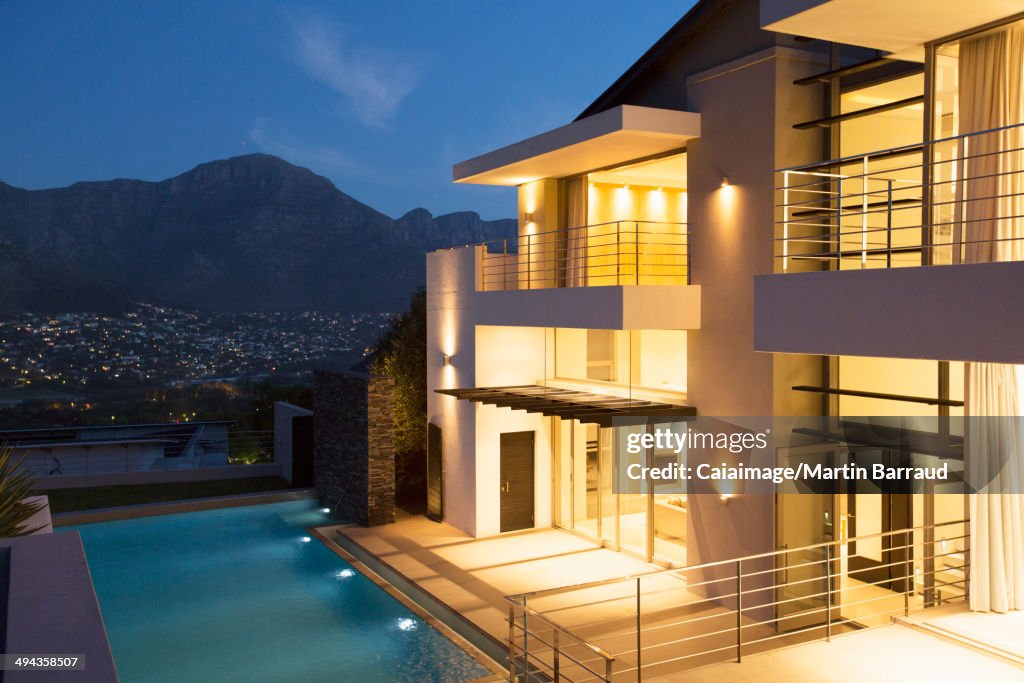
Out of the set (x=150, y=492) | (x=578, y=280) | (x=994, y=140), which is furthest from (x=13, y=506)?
(x=150, y=492)

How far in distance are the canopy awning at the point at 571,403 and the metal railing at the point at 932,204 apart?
2890 millimetres

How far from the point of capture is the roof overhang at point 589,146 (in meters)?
11.4

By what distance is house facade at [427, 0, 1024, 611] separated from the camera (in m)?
7.00

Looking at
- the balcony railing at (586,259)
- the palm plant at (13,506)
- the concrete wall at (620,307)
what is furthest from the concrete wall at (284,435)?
the palm plant at (13,506)

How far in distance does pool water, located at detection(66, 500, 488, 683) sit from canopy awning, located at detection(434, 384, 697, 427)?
11.2ft

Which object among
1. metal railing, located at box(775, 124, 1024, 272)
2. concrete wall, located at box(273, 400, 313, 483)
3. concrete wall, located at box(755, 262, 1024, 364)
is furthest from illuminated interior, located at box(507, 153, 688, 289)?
concrete wall, located at box(273, 400, 313, 483)

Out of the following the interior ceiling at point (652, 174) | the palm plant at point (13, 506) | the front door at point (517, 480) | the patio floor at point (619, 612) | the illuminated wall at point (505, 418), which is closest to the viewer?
the patio floor at point (619, 612)

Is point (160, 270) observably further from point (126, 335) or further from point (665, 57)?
point (665, 57)

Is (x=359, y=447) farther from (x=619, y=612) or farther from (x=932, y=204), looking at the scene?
(x=932, y=204)


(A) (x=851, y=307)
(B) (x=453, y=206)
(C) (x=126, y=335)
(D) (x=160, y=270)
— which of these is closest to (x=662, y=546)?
(A) (x=851, y=307)

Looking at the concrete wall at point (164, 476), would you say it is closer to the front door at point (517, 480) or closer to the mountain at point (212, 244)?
the front door at point (517, 480)

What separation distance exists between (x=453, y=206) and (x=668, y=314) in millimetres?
127092

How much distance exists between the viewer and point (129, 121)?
342 ft

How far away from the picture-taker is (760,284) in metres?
7.48
